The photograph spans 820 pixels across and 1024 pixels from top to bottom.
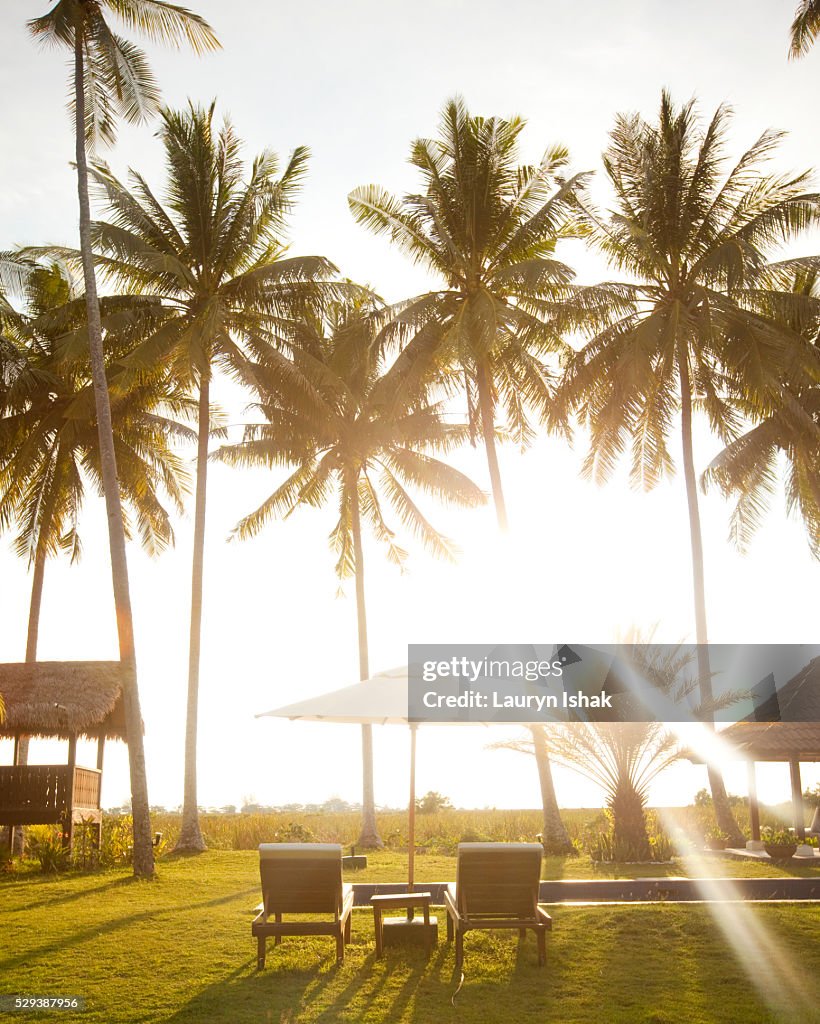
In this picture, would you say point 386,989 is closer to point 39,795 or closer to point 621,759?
point 621,759

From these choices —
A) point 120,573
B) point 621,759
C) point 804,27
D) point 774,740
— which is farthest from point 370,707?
point 804,27

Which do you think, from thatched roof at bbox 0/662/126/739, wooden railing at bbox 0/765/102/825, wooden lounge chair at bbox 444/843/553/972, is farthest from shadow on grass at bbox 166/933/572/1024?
wooden railing at bbox 0/765/102/825

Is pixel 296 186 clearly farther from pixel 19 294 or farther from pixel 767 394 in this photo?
pixel 767 394

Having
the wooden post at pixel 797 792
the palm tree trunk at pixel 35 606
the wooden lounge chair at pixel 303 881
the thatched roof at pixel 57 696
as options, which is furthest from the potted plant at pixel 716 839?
the palm tree trunk at pixel 35 606

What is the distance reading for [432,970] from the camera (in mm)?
8078

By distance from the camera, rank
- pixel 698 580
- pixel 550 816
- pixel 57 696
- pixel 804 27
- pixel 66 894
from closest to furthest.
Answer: pixel 66 894 → pixel 804 27 → pixel 57 696 → pixel 550 816 → pixel 698 580

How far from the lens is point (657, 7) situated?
10.2 metres

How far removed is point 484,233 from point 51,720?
40.1ft

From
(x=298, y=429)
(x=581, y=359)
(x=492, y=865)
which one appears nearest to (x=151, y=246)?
(x=298, y=429)

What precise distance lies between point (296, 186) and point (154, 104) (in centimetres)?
341

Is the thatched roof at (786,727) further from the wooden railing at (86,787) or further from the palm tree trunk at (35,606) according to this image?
the palm tree trunk at (35,606)

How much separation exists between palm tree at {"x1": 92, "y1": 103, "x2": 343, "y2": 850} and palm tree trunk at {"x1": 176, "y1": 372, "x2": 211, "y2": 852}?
20 millimetres

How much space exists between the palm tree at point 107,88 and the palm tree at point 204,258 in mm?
2237

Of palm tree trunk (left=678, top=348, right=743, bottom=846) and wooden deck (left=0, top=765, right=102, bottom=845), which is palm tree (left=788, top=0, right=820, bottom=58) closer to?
palm tree trunk (left=678, top=348, right=743, bottom=846)
